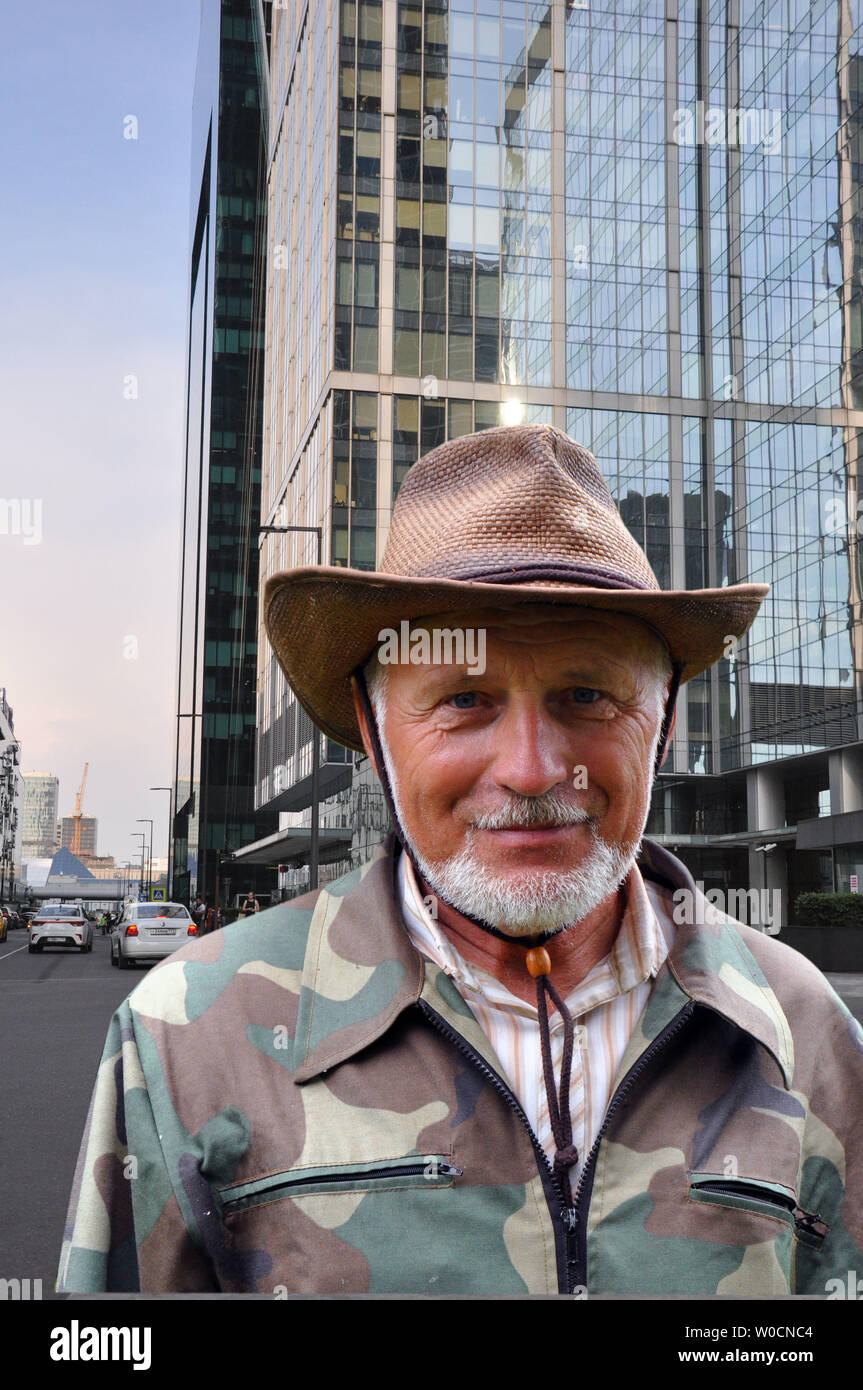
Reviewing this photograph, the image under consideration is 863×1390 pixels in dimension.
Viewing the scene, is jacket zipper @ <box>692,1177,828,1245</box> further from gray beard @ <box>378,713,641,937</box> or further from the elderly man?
gray beard @ <box>378,713,641,937</box>

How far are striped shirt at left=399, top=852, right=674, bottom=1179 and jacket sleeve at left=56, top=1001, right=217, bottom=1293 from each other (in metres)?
0.47

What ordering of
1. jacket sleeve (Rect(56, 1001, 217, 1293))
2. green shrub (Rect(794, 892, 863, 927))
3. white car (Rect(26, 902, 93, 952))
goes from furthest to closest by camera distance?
1. white car (Rect(26, 902, 93, 952))
2. green shrub (Rect(794, 892, 863, 927))
3. jacket sleeve (Rect(56, 1001, 217, 1293))

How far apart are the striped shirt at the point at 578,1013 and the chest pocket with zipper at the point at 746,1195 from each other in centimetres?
16

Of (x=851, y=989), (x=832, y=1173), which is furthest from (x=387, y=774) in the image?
(x=851, y=989)

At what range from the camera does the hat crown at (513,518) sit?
1754mm

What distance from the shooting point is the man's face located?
5.48ft

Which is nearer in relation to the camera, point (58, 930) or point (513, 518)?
point (513, 518)

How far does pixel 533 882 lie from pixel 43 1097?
362 inches

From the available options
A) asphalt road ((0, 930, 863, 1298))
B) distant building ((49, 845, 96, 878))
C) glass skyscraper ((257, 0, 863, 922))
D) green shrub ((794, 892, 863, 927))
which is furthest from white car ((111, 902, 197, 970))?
distant building ((49, 845, 96, 878))

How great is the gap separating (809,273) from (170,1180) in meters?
44.9

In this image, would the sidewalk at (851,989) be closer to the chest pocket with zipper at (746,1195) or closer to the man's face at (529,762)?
the chest pocket with zipper at (746,1195)

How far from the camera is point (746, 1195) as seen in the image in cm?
165

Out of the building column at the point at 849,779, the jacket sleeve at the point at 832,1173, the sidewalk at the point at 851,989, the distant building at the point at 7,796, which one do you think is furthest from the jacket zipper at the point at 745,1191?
the distant building at the point at 7,796

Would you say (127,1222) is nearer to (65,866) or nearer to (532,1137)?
(532,1137)
